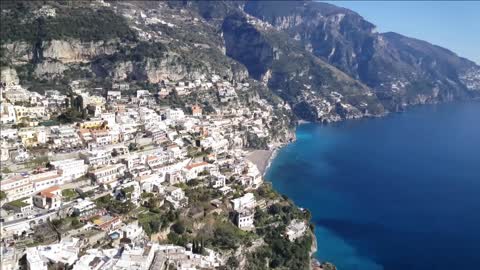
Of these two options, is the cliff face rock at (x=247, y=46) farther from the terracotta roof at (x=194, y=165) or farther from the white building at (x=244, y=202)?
the white building at (x=244, y=202)

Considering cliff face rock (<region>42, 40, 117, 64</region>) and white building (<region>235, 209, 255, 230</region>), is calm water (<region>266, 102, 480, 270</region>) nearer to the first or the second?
white building (<region>235, 209, 255, 230</region>)

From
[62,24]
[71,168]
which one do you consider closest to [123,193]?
[71,168]

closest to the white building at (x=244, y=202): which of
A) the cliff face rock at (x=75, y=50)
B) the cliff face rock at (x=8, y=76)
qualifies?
the cliff face rock at (x=8, y=76)

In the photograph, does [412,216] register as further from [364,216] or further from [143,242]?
[143,242]

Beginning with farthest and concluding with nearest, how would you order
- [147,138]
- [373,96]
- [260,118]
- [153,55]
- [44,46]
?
1. [373,96]
2. [260,118]
3. [153,55]
4. [44,46]
5. [147,138]

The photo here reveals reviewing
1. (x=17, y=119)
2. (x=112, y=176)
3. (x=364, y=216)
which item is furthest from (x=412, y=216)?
(x=17, y=119)

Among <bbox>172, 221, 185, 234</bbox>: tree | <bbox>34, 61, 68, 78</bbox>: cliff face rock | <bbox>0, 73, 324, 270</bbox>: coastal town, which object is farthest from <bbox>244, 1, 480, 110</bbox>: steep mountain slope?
<bbox>172, 221, 185, 234</bbox>: tree

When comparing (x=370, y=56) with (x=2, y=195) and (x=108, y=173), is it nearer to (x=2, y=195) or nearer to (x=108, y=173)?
(x=108, y=173)
